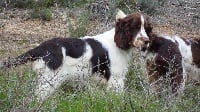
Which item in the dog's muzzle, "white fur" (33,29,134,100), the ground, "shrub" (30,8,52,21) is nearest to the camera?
"white fur" (33,29,134,100)

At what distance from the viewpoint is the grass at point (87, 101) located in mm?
5176

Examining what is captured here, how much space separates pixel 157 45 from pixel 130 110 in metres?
3.35

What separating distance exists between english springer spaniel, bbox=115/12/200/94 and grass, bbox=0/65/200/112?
211 cm

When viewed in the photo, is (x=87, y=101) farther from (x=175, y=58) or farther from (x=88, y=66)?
(x=175, y=58)

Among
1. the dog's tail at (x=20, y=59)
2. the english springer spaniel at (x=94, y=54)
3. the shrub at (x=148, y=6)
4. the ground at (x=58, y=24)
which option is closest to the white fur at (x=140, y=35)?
the english springer spaniel at (x=94, y=54)

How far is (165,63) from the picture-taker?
8484 millimetres

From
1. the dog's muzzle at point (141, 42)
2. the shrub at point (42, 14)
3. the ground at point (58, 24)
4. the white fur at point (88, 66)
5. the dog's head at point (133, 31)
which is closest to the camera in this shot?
the white fur at point (88, 66)

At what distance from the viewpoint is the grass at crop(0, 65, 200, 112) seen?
5.18 metres

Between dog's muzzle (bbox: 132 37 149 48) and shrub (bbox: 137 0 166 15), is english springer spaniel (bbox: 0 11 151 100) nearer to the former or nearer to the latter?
dog's muzzle (bbox: 132 37 149 48)

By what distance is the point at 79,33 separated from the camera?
10.6 m

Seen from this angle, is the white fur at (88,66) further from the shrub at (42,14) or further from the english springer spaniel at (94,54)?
the shrub at (42,14)

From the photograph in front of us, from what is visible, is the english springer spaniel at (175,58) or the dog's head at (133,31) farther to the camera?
the english springer spaniel at (175,58)

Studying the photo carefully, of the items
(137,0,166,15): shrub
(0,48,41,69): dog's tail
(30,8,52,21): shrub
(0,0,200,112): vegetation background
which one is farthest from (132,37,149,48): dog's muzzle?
(137,0,166,15): shrub

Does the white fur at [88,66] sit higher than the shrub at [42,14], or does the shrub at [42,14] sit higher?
the white fur at [88,66]
